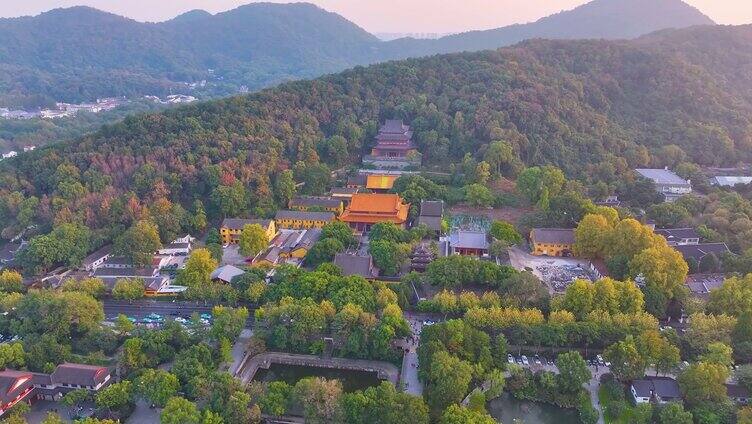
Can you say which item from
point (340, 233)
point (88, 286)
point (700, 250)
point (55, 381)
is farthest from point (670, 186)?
point (55, 381)

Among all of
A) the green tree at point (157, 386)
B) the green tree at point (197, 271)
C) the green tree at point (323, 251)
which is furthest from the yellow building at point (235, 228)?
the green tree at point (157, 386)

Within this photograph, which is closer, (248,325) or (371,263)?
(248,325)

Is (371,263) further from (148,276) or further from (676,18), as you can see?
(676,18)

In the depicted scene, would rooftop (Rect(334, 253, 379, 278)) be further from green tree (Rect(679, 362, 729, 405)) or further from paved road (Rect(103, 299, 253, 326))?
green tree (Rect(679, 362, 729, 405))

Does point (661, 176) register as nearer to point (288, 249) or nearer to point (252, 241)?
point (288, 249)

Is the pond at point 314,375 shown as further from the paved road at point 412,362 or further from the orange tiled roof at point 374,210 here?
the orange tiled roof at point 374,210

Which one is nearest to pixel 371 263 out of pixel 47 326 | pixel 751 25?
pixel 47 326

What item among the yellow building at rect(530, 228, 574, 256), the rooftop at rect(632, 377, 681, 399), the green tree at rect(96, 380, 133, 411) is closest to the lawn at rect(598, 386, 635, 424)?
the rooftop at rect(632, 377, 681, 399)
